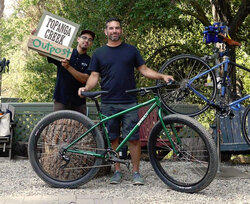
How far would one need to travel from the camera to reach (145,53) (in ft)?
36.6

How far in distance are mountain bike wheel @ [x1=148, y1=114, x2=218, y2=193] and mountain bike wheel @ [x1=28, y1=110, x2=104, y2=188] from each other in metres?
0.65

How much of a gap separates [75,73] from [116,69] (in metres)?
0.58

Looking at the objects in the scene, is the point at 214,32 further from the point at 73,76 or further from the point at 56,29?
the point at 56,29

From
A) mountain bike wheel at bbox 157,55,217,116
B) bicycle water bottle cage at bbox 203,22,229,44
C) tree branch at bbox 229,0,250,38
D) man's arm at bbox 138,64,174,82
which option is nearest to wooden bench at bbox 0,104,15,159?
man's arm at bbox 138,64,174,82

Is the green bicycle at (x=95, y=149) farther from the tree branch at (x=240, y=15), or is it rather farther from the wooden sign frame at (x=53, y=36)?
the tree branch at (x=240, y=15)

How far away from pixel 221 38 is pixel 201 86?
2.21 feet

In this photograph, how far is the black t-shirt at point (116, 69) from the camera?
520cm

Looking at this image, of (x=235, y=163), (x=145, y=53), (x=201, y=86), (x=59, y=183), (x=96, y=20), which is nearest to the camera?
(x=59, y=183)

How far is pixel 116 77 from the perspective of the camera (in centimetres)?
520

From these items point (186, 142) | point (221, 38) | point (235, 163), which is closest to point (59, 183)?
point (186, 142)

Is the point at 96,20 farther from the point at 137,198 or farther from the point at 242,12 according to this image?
the point at 137,198

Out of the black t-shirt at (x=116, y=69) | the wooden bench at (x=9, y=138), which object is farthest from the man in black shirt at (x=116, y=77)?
the wooden bench at (x=9, y=138)

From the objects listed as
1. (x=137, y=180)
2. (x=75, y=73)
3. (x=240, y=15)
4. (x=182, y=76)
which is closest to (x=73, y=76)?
(x=75, y=73)

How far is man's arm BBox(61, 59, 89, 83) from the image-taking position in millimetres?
5280
